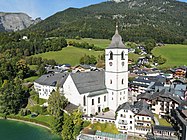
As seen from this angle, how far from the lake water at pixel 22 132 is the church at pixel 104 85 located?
7.55 meters

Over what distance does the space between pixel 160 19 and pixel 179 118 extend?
172384 mm

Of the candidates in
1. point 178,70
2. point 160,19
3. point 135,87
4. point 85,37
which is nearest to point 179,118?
point 135,87

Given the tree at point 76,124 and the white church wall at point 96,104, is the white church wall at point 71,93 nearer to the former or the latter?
the white church wall at point 96,104

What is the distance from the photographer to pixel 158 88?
47.3 m

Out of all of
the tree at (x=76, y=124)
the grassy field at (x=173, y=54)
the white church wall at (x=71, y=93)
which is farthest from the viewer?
the grassy field at (x=173, y=54)

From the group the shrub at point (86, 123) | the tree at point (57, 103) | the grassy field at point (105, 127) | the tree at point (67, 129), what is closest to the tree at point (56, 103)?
the tree at point (57, 103)

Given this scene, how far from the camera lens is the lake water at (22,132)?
3622 cm

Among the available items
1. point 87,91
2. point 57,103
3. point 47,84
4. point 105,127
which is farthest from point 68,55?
point 105,127

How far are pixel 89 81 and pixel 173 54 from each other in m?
74.7

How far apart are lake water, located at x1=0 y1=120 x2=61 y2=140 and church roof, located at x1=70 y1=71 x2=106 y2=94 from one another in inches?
352

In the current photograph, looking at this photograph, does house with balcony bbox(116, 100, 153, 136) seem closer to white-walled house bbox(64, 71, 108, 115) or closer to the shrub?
the shrub

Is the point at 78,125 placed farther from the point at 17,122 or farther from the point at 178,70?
the point at 178,70

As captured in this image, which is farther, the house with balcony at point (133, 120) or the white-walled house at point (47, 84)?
the white-walled house at point (47, 84)

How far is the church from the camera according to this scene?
41.0 meters
